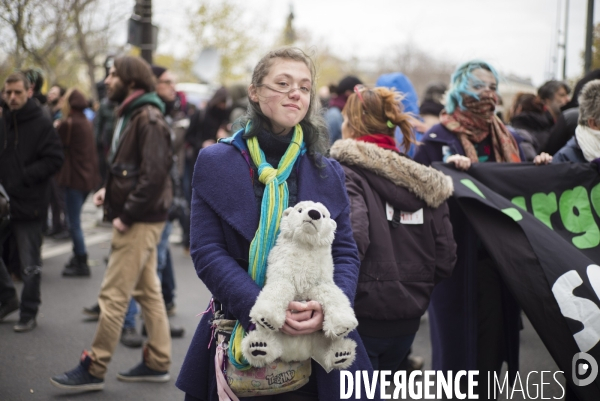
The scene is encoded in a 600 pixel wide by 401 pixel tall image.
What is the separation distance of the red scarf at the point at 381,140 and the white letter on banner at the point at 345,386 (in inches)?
61.0

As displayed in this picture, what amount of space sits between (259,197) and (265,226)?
159 mm

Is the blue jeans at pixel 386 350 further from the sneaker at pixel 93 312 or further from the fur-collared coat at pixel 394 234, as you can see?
the sneaker at pixel 93 312

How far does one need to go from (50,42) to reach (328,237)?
31.8 feet

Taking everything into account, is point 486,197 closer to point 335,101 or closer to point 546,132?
point 546,132

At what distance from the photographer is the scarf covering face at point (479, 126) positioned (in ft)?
14.9

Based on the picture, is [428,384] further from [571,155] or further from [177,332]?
[177,332]

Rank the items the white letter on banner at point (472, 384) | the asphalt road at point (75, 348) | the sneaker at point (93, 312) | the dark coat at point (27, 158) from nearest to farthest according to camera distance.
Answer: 1. the white letter on banner at point (472, 384)
2. the asphalt road at point (75, 348)
3. the dark coat at point (27, 158)
4. the sneaker at point (93, 312)

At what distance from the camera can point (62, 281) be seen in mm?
7938

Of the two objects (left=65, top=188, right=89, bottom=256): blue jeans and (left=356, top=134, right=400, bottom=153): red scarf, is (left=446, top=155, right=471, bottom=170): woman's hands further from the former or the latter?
(left=65, top=188, right=89, bottom=256): blue jeans

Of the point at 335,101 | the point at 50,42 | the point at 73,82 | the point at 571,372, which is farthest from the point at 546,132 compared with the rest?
the point at 73,82

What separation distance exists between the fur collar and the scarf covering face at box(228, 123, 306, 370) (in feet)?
3.19

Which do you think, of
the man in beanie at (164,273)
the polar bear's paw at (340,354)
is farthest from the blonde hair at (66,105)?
the polar bear's paw at (340,354)

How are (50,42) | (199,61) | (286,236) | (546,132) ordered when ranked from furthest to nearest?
(199,61)
(50,42)
(546,132)
(286,236)

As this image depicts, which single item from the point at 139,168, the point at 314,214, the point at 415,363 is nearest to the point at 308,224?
the point at 314,214
